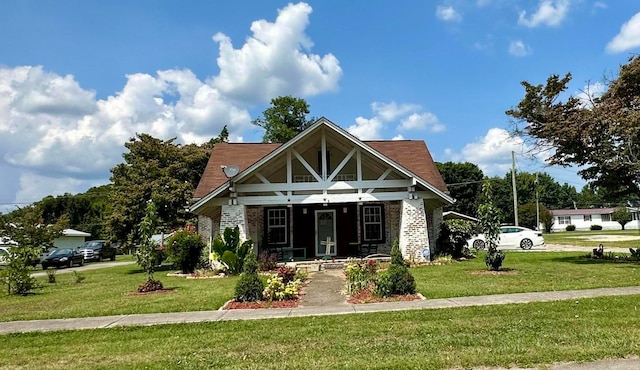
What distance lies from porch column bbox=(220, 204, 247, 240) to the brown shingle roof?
3681mm

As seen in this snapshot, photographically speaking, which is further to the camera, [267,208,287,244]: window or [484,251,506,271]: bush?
[267,208,287,244]: window

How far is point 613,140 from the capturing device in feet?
52.2

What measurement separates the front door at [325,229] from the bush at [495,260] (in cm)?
833

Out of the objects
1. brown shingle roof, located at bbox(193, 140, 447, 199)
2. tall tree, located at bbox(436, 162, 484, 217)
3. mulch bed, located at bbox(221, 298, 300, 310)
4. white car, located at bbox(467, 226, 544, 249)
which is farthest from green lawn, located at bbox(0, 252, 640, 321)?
tall tree, located at bbox(436, 162, 484, 217)

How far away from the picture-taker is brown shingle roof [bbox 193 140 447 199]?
22422 mm

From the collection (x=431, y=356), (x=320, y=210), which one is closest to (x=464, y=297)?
(x=431, y=356)

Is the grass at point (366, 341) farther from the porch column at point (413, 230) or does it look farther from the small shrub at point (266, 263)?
the porch column at point (413, 230)

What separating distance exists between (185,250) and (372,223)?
846 centimetres

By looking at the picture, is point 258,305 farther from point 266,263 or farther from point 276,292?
point 266,263

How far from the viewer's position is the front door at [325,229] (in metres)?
21.3

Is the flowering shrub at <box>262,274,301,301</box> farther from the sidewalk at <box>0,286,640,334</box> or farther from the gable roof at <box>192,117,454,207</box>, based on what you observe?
the gable roof at <box>192,117,454,207</box>

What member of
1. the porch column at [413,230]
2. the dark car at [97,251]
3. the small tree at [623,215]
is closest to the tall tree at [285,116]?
the dark car at [97,251]

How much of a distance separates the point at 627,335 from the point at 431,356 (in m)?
2.85

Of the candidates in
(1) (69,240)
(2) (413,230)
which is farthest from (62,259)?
(2) (413,230)
